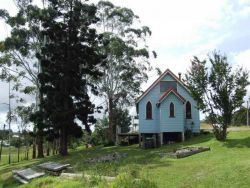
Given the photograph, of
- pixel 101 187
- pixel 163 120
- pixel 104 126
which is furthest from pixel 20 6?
pixel 101 187

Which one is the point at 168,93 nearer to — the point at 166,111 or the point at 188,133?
the point at 166,111

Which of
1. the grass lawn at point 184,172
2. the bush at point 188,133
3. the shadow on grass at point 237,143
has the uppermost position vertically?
the bush at point 188,133

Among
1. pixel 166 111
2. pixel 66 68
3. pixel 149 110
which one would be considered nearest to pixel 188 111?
pixel 166 111

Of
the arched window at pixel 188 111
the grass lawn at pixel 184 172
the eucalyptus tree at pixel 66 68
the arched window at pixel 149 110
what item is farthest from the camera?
the arched window at pixel 188 111

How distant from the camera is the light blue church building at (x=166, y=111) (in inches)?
1462

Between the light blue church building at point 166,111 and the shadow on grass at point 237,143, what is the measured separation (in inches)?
343

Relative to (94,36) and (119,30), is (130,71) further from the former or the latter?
(94,36)

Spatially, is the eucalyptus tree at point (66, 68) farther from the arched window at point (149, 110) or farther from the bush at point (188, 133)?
the bush at point (188, 133)

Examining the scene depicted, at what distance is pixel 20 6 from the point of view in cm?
4262

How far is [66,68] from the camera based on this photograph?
35219mm

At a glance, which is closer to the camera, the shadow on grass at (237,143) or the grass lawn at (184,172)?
the grass lawn at (184,172)

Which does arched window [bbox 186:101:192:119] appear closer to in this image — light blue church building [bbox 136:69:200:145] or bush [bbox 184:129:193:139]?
light blue church building [bbox 136:69:200:145]

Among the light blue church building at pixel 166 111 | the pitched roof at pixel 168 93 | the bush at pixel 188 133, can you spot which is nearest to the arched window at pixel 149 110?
the light blue church building at pixel 166 111

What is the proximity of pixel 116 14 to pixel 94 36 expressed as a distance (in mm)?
11574
